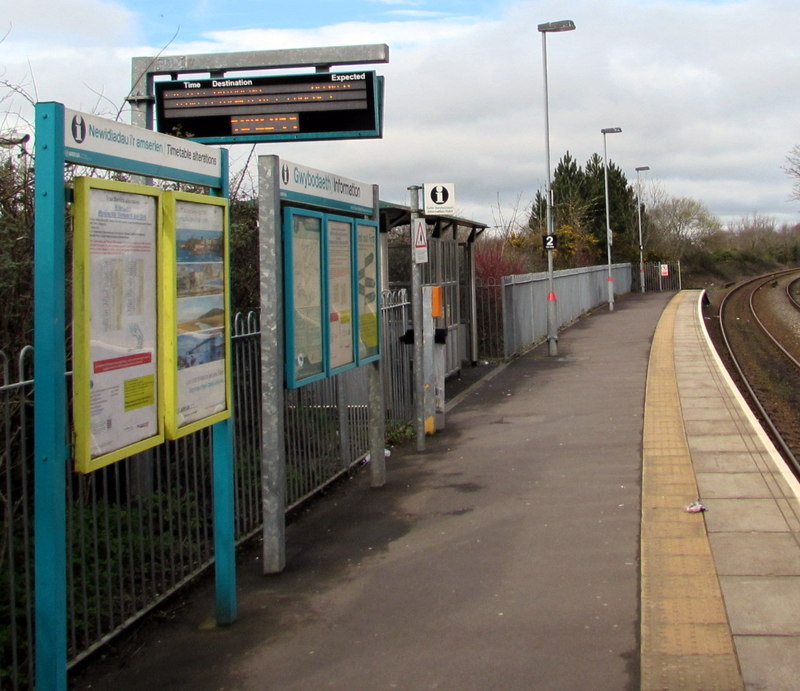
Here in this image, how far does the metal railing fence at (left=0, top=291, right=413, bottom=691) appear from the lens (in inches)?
168

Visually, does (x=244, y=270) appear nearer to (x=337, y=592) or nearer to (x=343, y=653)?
(x=337, y=592)

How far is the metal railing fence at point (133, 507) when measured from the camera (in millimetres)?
4266

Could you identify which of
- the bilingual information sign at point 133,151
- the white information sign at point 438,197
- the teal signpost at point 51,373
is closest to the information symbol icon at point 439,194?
the white information sign at point 438,197

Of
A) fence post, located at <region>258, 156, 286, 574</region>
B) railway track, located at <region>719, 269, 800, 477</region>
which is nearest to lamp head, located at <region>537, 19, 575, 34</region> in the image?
railway track, located at <region>719, 269, 800, 477</region>

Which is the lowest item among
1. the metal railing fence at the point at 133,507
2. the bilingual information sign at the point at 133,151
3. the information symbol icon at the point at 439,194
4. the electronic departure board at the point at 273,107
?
the metal railing fence at the point at 133,507

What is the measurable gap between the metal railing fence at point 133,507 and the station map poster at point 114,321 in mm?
304

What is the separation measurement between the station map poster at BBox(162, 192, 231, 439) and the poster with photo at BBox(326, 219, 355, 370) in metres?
2.01

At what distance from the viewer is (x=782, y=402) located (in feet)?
49.8

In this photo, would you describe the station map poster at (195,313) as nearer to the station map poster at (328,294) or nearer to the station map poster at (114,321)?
the station map poster at (114,321)

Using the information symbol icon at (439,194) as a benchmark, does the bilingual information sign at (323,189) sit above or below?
below

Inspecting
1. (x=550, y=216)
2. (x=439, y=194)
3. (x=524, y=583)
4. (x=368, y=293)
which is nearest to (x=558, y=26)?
(x=550, y=216)

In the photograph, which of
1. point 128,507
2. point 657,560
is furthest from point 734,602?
point 128,507

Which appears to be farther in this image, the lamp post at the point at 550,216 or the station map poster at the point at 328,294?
the lamp post at the point at 550,216

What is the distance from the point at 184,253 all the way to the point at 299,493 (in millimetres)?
3457
